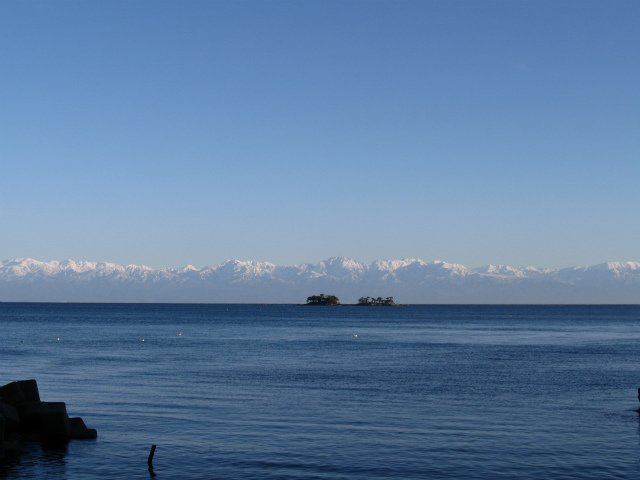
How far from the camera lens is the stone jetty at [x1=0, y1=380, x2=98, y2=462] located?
30281mm

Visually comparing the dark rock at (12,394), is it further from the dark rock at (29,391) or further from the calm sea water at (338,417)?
the calm sea water at (338,417)

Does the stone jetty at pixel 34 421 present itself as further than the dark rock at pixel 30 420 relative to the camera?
No

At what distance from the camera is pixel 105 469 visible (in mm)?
26656

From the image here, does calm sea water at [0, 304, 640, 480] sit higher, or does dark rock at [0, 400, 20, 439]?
dark rock at [0, 400, 20, 439]

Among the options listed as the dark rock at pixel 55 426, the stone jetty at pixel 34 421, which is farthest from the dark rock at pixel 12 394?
the dark rock at pixel 55 426

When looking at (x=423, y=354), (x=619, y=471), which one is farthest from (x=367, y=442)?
(x=423, y=354)

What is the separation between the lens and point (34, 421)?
104 ft

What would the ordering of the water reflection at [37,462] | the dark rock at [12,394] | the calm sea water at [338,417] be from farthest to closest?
1. the dark rock at [12,394]
2. the calm sea water at [338,417]
3. the water reflection at [37,462]

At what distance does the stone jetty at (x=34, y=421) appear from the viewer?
30.3 metres

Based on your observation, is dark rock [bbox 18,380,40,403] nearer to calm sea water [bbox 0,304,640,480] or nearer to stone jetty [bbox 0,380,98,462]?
stone jetty [bbox 0,380,98,462]

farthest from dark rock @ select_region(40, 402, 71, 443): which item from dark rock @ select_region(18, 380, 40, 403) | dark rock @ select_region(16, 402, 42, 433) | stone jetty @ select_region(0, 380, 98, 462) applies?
dark rock @ select_region(18, 380, 40, 403)

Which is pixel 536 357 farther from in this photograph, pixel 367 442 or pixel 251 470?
pixel 251 470

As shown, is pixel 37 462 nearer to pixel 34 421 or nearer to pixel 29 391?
pixel 34 421

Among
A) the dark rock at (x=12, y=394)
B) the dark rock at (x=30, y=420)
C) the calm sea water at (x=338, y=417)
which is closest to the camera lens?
the calm sea water at (x=338, y=417)
